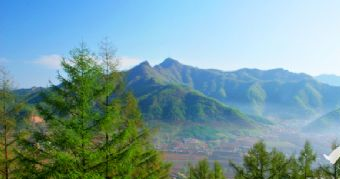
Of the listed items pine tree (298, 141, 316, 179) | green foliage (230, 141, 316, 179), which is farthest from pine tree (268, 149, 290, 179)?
pine tree (298, 141, 316, 179)

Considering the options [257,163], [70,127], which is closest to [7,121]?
[70,127]

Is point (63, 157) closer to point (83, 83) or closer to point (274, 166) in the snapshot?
point (83, 83)

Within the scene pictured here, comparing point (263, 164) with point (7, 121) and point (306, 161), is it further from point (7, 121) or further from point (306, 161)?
point (7, 121)

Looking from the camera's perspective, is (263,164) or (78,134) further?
(263,164)

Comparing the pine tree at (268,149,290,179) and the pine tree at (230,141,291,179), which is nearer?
the pine tree at (268,149,290,179)

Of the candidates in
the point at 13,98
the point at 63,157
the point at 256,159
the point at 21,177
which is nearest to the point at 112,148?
the point at 63,157

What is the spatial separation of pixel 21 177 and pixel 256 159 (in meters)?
21.3

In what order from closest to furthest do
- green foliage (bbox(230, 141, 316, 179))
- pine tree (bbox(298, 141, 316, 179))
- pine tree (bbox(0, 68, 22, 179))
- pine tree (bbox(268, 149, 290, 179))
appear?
pine tree (bbox(0, 68, 22, 179))
pine tree (bbox(268, 149, 290, 179))
green foliage (bbox(230, 141, 316, 179))
pine tree (bbox(298, 141, 316, 179))

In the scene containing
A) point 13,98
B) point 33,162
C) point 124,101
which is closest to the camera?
point 33,162

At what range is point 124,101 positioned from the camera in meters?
23.6

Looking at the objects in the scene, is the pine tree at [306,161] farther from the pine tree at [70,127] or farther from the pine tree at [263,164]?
the pine tree at [70,127]

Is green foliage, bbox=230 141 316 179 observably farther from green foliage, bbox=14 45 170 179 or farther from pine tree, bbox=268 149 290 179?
green foliage, bbox=14 45 170 179

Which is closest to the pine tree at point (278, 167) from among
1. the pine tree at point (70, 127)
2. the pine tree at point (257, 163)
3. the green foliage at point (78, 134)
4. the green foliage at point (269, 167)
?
the green foliage at point (269, 167)

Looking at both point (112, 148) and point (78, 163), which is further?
point (112, 148)
